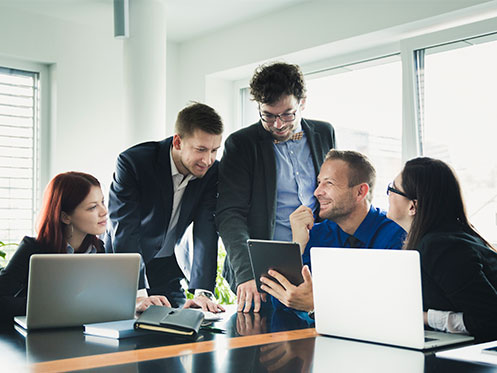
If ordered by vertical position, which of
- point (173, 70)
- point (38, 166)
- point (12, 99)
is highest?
point (173, 70)

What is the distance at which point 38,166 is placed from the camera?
4723 mm

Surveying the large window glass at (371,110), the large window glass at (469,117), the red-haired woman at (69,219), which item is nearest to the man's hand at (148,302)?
the red-haired woman at (69,219)

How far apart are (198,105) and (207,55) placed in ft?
8.30

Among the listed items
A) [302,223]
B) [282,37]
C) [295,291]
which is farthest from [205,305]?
[282,37]

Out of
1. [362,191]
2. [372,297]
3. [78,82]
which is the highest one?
[78,82]

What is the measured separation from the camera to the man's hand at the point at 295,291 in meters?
2.16

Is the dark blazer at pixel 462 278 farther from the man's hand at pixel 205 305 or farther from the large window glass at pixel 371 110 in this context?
the large window glass at pixel 371 110

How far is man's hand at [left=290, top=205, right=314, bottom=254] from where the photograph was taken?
2.67m

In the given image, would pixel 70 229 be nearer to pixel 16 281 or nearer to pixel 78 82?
pixel 16 281

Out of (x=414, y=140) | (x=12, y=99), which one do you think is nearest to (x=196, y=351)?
(x=414, y=140)

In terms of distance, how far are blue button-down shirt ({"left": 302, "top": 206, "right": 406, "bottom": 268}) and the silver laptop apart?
968 mm

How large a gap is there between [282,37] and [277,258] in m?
2.72

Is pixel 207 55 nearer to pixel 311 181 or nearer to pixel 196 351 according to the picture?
pixel 311 181

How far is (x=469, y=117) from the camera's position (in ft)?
12.0
